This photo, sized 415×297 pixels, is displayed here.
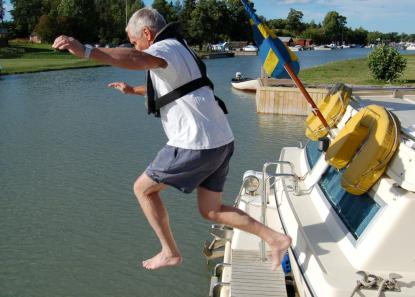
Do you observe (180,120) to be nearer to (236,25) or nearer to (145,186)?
(145,186)

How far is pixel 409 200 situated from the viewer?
12.4 ft

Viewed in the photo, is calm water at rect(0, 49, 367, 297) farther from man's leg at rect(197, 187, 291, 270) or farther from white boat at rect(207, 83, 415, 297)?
man's leg at rect(197, 187, 291, 270)

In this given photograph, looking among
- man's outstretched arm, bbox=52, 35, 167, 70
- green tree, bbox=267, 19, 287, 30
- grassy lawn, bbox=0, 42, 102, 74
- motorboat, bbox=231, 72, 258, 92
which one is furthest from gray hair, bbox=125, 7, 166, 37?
green tree, bbox=267, 19, 287, 30

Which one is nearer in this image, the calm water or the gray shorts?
the gray shorts

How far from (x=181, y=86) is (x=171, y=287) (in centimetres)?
377

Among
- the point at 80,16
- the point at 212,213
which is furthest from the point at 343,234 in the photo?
the point at 80,16

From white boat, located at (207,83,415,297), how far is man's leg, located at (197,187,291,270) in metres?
0.32

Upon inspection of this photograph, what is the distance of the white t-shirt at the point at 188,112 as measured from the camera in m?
3.58

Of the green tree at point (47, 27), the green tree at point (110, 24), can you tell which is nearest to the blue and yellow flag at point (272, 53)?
the green tree at point (110, 24)

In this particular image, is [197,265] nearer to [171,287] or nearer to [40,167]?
[171,287]

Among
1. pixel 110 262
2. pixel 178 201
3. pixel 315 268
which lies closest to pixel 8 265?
pixel 110 262

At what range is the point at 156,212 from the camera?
13.5 ft

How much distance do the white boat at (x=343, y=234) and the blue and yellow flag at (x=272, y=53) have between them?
2.59 feet

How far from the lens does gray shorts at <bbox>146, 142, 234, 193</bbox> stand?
3752mm
